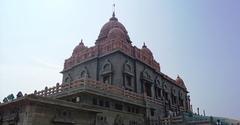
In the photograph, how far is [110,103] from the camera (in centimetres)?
2602

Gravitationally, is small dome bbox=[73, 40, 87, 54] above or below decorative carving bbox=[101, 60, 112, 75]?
above

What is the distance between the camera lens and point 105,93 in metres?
24.8

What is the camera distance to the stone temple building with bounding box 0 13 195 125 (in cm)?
1927

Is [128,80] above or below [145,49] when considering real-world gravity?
below

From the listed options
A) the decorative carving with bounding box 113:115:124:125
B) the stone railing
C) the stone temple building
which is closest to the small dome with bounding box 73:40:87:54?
the stone temple building

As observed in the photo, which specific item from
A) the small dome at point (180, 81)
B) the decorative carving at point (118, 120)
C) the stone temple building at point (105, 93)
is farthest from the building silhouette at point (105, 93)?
the small dome at point (180, 81)

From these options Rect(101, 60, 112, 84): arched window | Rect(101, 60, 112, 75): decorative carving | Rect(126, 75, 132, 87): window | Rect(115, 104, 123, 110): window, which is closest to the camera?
Rect(115, 104, 123, 110): window

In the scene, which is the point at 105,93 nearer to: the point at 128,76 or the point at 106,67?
the point at 106,67

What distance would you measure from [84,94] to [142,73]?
1279cm

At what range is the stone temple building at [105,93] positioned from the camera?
63.2ft

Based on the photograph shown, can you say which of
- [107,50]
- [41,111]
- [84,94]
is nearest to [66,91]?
[84,94]

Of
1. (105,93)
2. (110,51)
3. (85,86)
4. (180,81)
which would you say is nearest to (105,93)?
(105,93)

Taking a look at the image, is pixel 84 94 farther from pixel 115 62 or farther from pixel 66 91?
pixel 115 62

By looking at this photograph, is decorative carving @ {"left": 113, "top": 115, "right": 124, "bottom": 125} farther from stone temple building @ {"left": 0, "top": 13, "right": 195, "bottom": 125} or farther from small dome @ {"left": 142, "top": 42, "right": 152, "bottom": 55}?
small dome @ {"left": 142, "top": 42, "right": 152, "bottom": 55}
